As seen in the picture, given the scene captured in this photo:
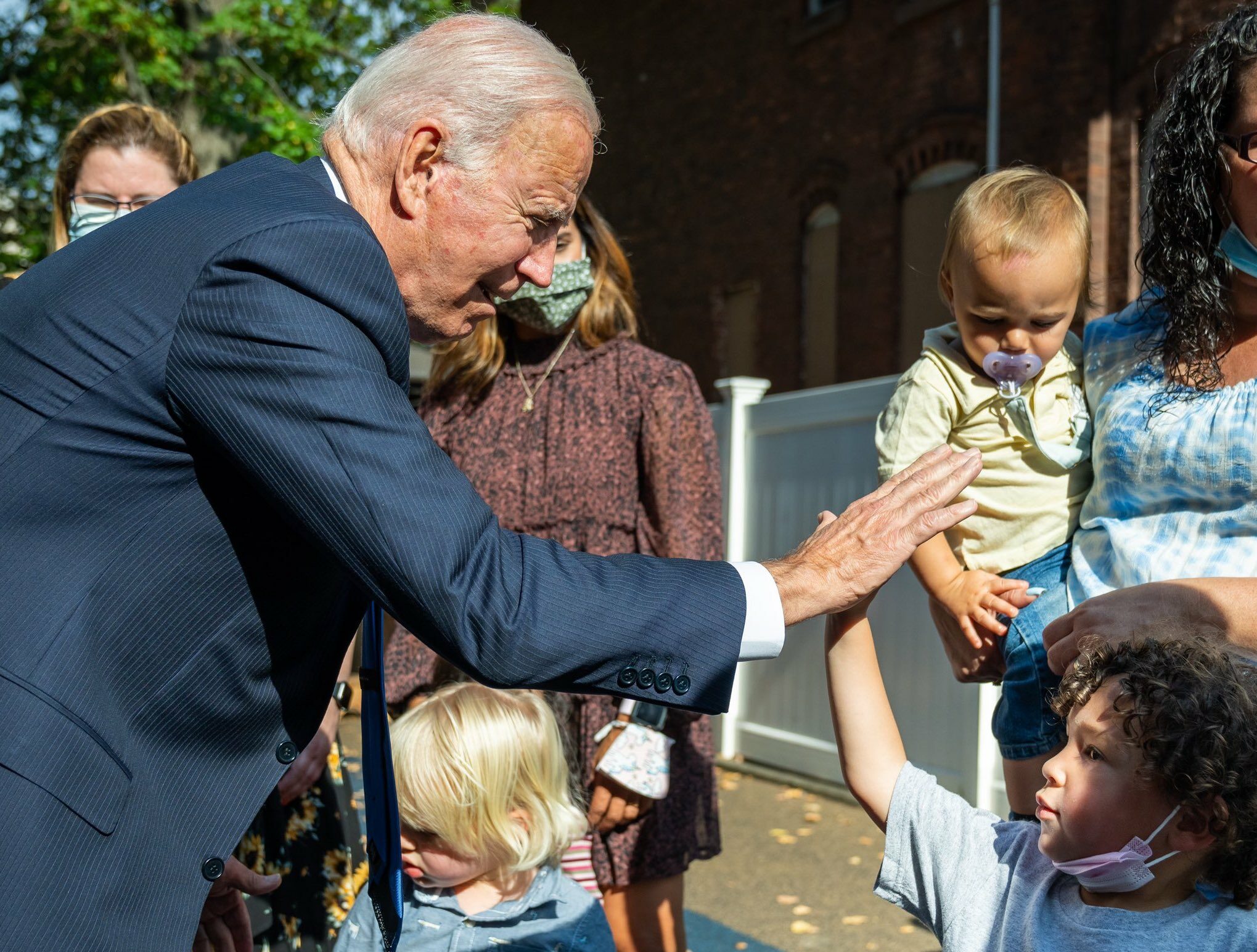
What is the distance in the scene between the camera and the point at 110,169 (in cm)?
329

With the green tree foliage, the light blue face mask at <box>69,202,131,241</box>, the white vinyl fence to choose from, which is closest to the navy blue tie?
the light blue face mask at <box>69,202,131,241</box>

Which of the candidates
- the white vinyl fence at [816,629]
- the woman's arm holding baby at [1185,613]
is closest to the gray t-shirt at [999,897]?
the woman's arm holding baby at [1185,613]

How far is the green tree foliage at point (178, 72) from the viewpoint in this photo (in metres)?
11.7

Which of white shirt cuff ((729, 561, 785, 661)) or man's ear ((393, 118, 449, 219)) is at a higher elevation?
man's ear ((393, 118, 449, 219))

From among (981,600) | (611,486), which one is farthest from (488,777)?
(981,600)

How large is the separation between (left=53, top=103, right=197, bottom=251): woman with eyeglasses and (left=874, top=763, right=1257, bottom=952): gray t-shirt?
2.38 metres

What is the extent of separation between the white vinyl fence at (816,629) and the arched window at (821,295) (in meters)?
6.36

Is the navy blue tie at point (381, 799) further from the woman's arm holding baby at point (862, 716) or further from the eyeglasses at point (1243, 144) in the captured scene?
the eyeglasses at point (1243, 144)

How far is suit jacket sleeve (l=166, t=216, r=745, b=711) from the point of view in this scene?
1574 millimetres

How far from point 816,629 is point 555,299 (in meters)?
4.50

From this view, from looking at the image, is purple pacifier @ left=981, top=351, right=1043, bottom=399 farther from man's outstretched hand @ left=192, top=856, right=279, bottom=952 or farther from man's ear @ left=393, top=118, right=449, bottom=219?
man's outstretched hand @ left=192, top=856, right=279, bottom=952

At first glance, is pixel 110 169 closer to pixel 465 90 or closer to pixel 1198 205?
pixel 465 90

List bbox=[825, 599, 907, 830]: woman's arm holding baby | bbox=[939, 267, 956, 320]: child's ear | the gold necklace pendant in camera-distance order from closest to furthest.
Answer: bbox=[825, 599, 907, 830]: woman's arm holding baby
bbox=[939, 267, 956, 320]: child's ear
the gold necklace pendant

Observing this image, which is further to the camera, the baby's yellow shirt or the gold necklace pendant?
the gold necklace pendant
